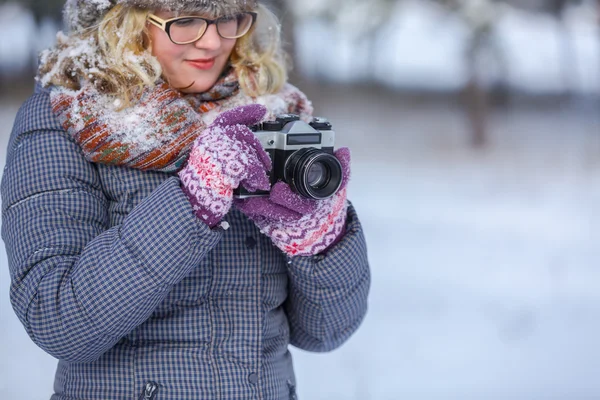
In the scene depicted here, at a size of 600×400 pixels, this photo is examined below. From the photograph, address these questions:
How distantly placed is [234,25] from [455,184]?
13.0ft

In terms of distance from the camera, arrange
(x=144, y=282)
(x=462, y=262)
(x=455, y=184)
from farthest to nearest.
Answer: (x=455, y=184)
(x=462, y=262)
(x=144, y=282)

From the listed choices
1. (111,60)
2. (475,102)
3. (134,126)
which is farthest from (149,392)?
(475,102)

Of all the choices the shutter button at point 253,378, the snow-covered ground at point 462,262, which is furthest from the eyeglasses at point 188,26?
the snow-covered ground at point 462,262

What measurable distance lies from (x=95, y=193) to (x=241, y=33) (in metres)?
0.38

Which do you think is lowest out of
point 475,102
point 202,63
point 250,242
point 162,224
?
point 475,102

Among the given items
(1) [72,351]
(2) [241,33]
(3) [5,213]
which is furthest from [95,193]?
(2) [241,33]

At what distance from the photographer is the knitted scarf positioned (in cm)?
121

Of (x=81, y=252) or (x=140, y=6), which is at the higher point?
(x=140, y=6)

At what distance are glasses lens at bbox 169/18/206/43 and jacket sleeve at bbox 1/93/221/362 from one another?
261mm

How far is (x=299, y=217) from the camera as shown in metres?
1.20

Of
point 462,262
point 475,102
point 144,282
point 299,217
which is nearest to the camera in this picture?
point 144,282

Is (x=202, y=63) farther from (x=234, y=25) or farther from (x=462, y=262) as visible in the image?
(x=462, y=262)

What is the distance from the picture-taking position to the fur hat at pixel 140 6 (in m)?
1.26

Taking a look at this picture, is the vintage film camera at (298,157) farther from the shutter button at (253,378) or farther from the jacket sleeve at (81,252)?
the shutter button at (253,378)
